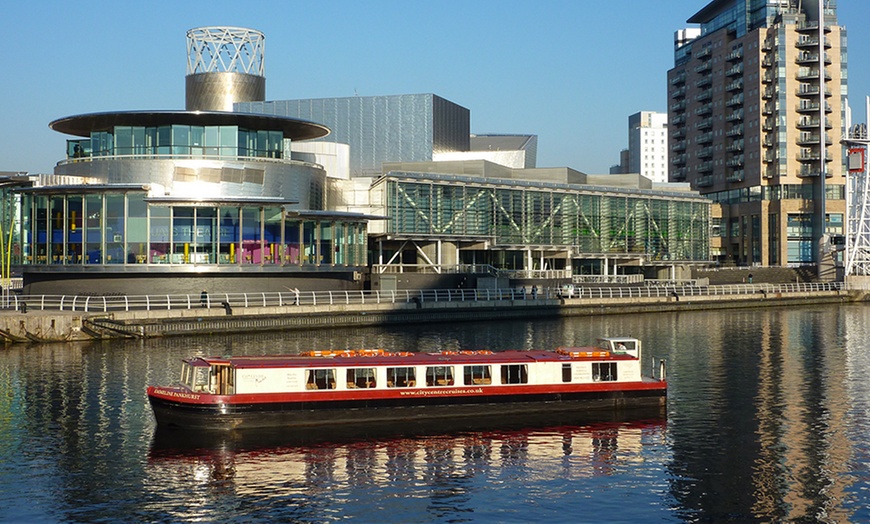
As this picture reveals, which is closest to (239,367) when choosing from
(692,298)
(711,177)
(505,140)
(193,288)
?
(193,288)

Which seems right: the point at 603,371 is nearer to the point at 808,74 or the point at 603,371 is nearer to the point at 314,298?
the point at 314,298

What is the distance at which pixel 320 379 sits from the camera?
39281 millimetres

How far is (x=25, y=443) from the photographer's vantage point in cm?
3531

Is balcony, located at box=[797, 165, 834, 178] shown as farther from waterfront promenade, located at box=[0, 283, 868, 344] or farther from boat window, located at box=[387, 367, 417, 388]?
boat window, located at box=[387, 367, 417, 388]

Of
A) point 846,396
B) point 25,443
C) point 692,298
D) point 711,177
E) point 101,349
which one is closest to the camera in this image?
point 25,443

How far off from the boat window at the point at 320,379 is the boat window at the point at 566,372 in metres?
9.87

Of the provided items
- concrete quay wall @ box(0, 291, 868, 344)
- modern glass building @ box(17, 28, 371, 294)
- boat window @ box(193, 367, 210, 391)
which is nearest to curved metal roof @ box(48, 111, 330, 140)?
modern glass building @ box(17, 28, 371, 294)

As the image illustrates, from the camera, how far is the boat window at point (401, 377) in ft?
130

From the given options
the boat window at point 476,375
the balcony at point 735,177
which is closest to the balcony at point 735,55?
the balcony at point 735,177

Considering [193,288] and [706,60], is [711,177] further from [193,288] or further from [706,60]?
[193,288]

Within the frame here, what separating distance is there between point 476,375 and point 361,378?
4869 millimetres

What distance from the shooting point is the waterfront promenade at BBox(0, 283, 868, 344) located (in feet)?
215

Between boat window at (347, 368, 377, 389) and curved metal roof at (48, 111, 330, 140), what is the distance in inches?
1946

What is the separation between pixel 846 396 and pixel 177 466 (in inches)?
1217
